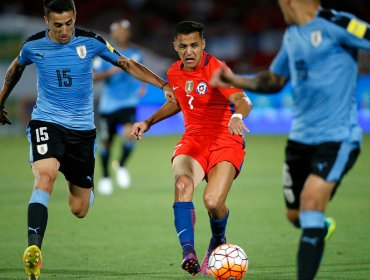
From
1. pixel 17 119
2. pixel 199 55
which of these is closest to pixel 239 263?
pixel 199 55

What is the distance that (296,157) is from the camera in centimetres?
575

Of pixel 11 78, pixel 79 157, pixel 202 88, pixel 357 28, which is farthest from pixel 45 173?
pixel 357 28

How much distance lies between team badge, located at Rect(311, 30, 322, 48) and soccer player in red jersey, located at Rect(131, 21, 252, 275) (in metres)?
1.34

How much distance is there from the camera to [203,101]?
719 cm

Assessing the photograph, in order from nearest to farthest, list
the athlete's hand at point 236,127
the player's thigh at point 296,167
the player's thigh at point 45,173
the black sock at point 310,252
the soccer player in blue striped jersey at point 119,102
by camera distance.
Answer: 1. the black sock at point 310,252
2. the player's thigh at point 296,167
3. the athlete's hand at point 236,127
4. the player's thigh at point 45,173
5. the soccer player in blue striped jersey at point 119,102

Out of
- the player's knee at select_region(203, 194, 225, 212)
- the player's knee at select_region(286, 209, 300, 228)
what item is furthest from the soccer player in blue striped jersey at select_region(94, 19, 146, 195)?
the player's knee at select_region(286, 209, 300, 228)

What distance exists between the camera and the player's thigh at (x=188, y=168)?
694cm

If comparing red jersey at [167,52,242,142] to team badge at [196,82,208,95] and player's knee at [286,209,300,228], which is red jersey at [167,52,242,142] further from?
player's knee at [286,209,300,228]

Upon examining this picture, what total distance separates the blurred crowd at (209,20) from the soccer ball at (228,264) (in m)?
20.2

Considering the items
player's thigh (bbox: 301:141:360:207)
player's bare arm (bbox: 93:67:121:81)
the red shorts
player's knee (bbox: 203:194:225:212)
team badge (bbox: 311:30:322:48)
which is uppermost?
team badge (bbox: 311:30:322:48)

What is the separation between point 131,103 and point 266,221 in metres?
4.85

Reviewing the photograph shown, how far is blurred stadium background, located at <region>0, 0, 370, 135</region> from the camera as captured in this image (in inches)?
968

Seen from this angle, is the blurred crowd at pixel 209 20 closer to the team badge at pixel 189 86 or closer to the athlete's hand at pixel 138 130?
the team badge at pixel 189 86

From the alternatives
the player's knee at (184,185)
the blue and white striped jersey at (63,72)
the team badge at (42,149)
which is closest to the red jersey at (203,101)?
the player's knee at (184,185)
